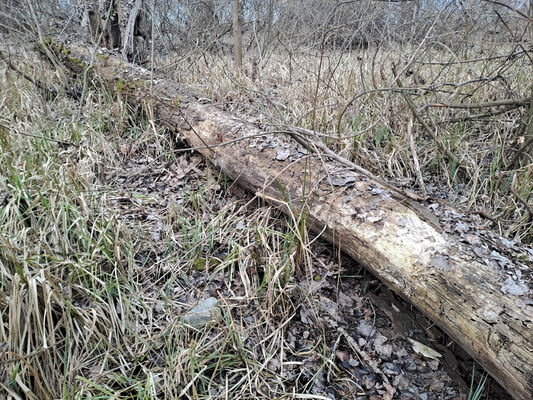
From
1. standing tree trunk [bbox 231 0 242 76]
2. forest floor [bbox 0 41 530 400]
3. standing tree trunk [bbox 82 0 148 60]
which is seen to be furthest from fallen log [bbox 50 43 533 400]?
standing tree trunk [bbox 82 0 148 60]

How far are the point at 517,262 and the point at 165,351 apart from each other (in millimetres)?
1769

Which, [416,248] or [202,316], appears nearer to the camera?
[416,248]

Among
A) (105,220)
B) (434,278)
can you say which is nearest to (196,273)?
(105,220)

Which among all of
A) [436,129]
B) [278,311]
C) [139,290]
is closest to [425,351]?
[278,311]

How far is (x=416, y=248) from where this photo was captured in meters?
1.64

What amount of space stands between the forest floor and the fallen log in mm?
260

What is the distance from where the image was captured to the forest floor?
5.17 feet

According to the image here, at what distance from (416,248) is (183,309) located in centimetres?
133

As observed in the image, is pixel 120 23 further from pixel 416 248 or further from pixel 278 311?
pixel 416 248

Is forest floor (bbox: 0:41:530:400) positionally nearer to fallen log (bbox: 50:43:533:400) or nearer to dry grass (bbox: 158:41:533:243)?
fallen log (bbox: 50:43:533:400)

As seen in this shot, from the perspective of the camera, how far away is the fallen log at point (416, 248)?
1304mm

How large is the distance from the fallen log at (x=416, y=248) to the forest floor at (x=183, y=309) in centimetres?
26

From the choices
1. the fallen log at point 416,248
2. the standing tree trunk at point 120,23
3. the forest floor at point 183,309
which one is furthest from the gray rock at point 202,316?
the standing tree trunk at point 120,23

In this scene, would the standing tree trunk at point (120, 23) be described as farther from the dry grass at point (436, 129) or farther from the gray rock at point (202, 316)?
the gray rock at point (202, 316)
